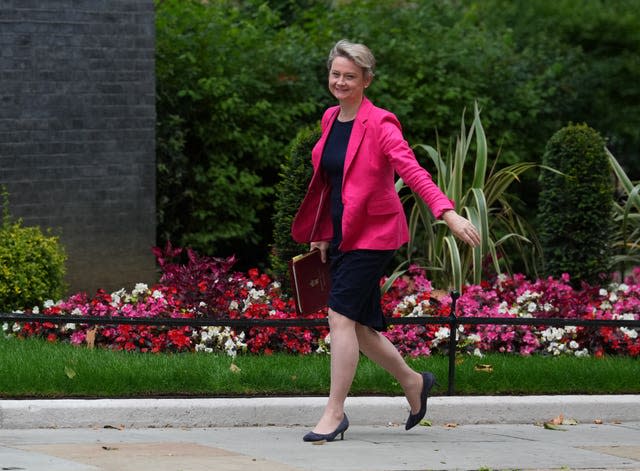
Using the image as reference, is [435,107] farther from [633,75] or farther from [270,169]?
[633,75]

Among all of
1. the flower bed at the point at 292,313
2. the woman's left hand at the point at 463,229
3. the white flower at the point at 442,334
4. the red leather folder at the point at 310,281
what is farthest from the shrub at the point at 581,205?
the woman's left hand at the point at 463,229

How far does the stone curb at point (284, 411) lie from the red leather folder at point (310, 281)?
61 centimetres

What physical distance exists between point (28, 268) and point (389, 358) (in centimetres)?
397

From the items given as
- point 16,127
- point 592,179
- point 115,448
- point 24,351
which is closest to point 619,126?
point 592,179

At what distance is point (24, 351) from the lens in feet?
25.3

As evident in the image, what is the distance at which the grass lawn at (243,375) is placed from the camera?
6957mm

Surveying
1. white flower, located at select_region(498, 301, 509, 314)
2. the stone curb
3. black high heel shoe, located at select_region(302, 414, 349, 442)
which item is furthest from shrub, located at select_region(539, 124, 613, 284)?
black high heel shoe, located at select_region(302, 414, 349, 442)

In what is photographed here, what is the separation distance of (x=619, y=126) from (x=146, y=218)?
7.73m

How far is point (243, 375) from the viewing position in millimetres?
7172

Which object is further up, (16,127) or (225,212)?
(16,127)

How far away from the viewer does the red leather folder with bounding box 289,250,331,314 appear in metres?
6.42

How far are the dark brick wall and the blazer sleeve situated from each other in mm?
5068

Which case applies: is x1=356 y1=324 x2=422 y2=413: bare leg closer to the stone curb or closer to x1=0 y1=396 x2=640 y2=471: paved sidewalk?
x1=0 y1=396 x2=640 y2=471: paved sidewalk

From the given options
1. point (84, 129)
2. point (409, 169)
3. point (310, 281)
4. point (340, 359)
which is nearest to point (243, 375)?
point (310, 281)
